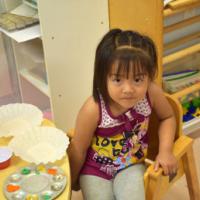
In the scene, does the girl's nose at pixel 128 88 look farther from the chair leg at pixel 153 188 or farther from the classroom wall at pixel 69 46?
the classroom wall at pixel 69 46

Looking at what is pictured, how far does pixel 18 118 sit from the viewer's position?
111 centimetres

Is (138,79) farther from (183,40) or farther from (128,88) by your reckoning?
(183,40)

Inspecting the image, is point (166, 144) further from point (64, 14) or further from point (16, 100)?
point (16, 100)

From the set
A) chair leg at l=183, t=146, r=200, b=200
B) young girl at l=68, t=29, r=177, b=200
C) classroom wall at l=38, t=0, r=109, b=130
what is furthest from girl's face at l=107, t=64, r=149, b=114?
classroom wall at l=38, t=0, r=109, b=130

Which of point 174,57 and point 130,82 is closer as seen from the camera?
point 130,82

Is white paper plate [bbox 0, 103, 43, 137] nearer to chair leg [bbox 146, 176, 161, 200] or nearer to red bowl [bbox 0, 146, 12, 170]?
red bowl [bbox 0, 146, 12, 170]

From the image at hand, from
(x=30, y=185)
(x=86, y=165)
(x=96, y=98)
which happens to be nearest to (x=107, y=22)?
(x=96, y=98)

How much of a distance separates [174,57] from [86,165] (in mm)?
696

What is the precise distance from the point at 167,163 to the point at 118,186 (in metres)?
0.16

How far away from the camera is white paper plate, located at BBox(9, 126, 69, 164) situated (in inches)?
37.2

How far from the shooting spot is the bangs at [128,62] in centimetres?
102

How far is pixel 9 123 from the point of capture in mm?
1081

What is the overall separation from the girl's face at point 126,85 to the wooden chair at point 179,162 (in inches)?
7.1

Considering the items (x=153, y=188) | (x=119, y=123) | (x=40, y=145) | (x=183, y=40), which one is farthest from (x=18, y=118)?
(x=183, y=40)
